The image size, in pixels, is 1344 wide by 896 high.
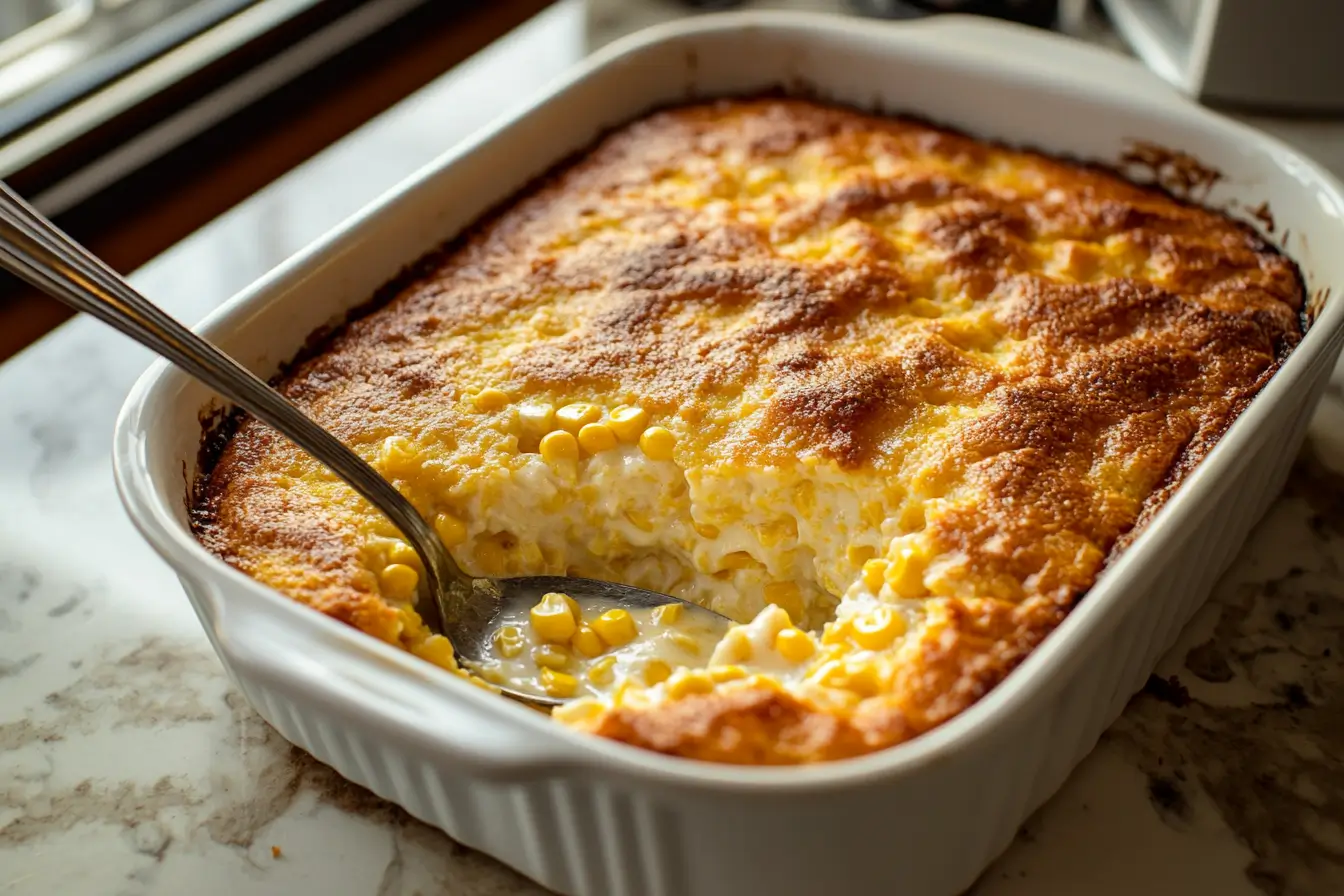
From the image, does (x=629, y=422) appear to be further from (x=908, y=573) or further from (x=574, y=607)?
(x=908, y=573)

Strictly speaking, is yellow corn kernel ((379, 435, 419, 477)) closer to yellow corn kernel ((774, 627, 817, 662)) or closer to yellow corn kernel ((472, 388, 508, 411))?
yellow corn kernel ((472, 388, 508, 411))

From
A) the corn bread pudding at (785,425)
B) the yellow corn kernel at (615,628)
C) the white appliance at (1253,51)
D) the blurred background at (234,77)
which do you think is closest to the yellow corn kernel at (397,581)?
the corn bread pudding at (785,425)

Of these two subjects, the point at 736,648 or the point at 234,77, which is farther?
the point at 234,77

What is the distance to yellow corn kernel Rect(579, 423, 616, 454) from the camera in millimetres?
1673

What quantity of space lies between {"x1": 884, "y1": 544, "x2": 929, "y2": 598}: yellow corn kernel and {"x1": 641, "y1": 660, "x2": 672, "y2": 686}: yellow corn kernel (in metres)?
0.27

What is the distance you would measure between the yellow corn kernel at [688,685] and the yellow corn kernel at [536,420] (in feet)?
1.55

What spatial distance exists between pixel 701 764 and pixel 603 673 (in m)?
0.41

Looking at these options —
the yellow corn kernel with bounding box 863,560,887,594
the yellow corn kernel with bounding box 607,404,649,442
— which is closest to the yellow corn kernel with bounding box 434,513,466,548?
the yellow corn kernel with bounding box 607,404,649,442

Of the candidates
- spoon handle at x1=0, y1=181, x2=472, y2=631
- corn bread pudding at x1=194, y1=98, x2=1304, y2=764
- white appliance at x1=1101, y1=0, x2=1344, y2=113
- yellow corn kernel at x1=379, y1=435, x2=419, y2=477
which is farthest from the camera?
→ white appliance at x1=1101, y1=0, x2=1344, y2=113

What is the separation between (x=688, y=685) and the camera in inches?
52.6

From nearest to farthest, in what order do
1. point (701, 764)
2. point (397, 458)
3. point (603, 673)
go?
point (701, 764) < point (603, 673) < point (397, 458)

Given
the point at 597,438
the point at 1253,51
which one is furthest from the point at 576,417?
the point at 1253,51

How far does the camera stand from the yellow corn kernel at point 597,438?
1.67 m

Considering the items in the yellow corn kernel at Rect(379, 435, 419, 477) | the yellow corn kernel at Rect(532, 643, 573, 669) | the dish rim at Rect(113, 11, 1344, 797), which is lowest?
the yellow corn kernel at Rect(532, 643, 573, 669)
